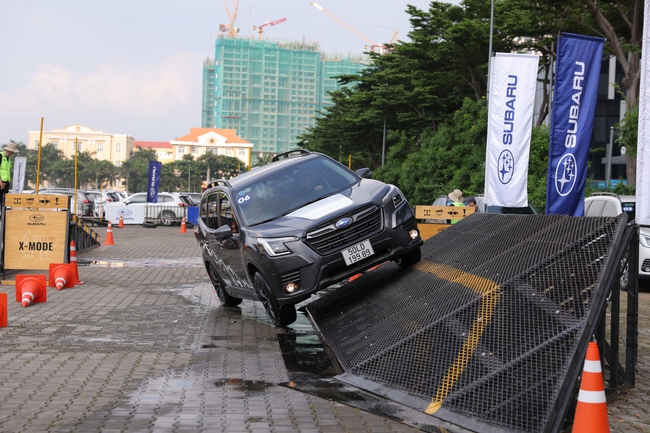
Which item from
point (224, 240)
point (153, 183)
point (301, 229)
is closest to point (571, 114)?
point (224, 240)

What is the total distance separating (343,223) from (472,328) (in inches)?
119

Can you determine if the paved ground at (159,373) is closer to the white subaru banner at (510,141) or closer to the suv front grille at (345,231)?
the suv front grille at (345,231)

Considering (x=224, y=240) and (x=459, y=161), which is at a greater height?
(x=459, y=161)

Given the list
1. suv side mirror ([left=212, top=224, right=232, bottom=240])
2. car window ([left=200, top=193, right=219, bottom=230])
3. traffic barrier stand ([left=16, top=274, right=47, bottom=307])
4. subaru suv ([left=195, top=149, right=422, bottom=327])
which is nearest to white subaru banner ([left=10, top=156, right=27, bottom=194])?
traffic barrier stand ([left=16, top=274, right=47, bottom=307])

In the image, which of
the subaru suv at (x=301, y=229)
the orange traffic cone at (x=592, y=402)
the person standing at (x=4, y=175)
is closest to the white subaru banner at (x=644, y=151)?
the subaru suv at (x=301, y=229)

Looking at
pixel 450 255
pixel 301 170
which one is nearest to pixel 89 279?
pixel 301 170

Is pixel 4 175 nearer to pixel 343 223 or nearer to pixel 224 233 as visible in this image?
pixel 224 233

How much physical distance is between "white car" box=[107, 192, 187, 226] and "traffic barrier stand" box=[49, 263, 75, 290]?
3185 cm

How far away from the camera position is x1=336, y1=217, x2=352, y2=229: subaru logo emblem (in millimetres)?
9477

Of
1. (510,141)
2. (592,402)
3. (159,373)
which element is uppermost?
(510,141)

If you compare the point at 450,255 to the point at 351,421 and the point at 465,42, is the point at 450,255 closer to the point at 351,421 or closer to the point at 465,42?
the point at 351,421

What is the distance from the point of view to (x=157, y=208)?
47.9m

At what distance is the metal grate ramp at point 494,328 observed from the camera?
18.7 feet

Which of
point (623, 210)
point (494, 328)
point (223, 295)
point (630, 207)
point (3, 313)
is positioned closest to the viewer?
point (494, 328)
